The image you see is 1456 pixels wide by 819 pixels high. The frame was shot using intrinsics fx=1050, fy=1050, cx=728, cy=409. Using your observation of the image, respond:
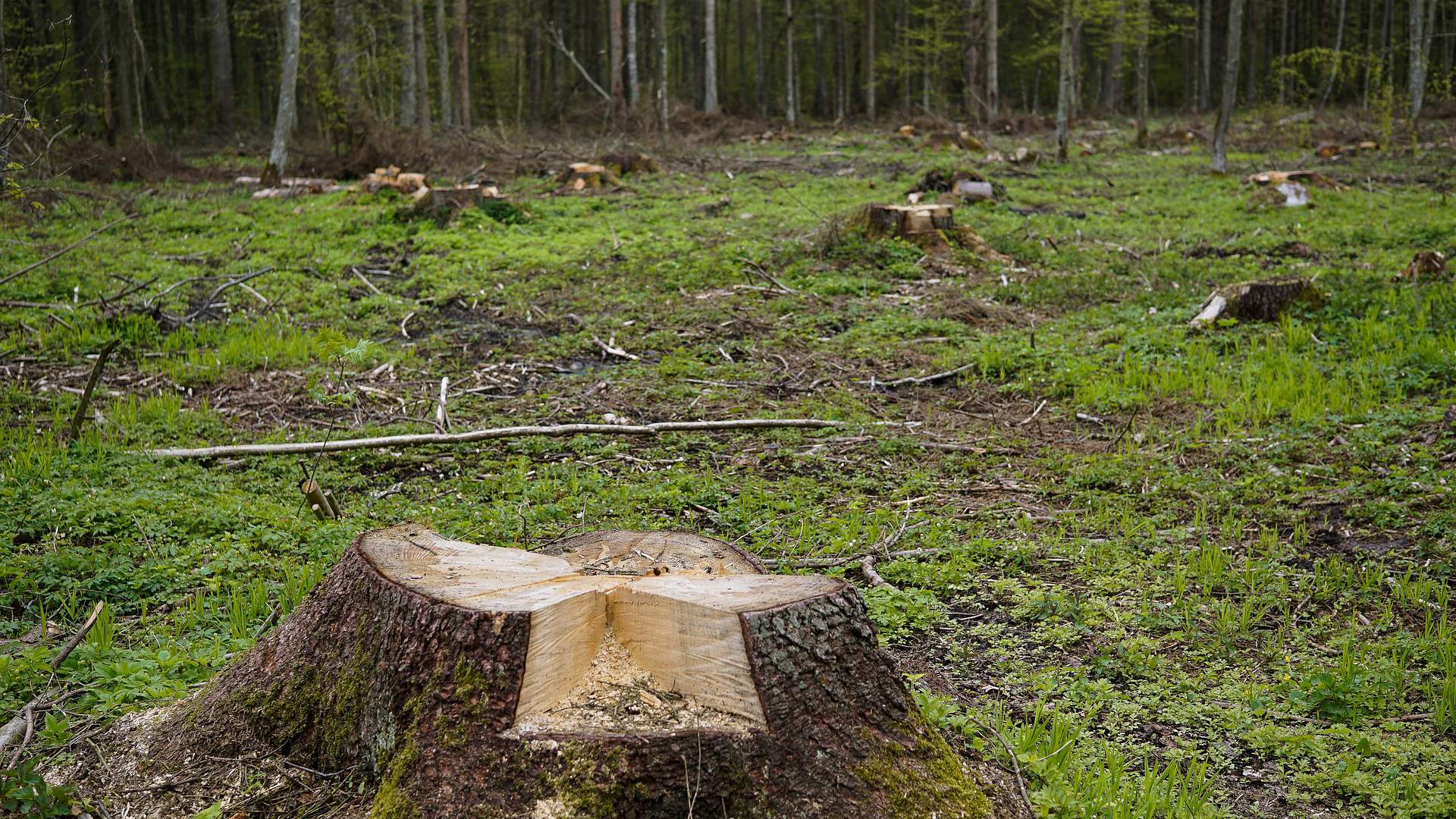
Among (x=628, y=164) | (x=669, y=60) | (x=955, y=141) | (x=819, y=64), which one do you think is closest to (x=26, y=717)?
(x=628, y=164)

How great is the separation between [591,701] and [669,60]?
153ft

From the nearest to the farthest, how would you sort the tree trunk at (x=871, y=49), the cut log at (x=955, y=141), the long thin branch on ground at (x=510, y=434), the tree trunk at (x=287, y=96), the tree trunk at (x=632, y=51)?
1. the long thin branch on ground at (x=510, y=434)
2. the tree trunk at (x=287, y=96)
3. the cut log at (x=955, y=141)
4. the tree trunk at (x=632, y=51)
5. the tree trunk at (x=871, y=49)

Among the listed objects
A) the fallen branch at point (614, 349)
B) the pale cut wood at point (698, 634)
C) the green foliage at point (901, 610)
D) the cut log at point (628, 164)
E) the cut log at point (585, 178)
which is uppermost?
the cut log at point (628, 164)

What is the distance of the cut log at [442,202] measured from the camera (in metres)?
14.5

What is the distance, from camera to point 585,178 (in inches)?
710

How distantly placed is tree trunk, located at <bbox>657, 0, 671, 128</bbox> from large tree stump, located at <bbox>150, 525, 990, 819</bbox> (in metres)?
22.5

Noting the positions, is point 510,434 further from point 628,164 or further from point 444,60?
point 444,60

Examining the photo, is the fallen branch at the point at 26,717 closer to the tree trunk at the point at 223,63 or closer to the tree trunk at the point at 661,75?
the tree trunk at the point at 661,75

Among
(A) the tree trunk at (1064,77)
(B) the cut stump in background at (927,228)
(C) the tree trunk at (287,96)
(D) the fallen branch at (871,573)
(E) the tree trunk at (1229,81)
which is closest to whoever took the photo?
(D) the fallen branch at (871,573)

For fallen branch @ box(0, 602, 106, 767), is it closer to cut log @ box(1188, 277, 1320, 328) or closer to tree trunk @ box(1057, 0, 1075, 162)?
cut log @ box(1188, 277, 1320, 328)

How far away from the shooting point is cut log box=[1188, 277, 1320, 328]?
8844mm

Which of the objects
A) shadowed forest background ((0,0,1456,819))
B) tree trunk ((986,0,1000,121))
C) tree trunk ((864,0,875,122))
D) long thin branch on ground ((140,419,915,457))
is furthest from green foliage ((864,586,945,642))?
tree trunk ((864,0,875,122))

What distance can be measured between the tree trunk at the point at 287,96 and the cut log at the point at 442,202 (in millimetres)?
5109

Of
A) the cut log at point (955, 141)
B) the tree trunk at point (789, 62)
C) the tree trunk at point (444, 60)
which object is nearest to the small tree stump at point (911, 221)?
the cut log at point (955, 141)
